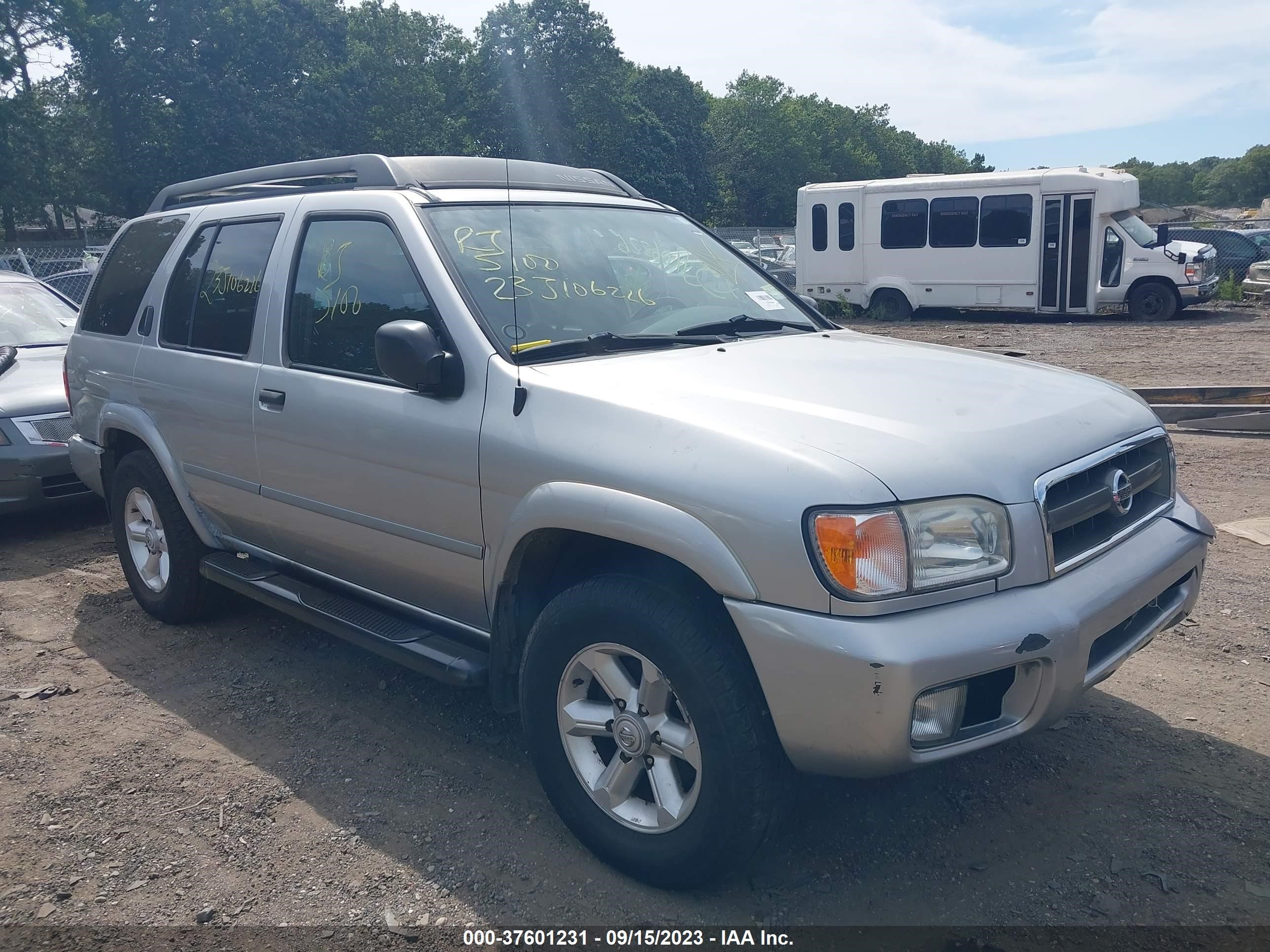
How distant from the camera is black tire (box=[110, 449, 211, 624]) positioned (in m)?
4.73

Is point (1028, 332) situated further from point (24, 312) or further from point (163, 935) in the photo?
point (163, 935)

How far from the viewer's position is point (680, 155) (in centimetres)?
6738

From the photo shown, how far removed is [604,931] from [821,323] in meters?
2.51

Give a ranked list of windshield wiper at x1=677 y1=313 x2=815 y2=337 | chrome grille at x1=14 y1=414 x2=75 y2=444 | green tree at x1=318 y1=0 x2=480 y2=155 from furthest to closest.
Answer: green tree at x1=318 y1=0 x2=480 y2=155
chrome grille at x1=14 y1=414 x2=75 y2=444
windshield wiper at x1=677 y1=313 x2=815 y2=337

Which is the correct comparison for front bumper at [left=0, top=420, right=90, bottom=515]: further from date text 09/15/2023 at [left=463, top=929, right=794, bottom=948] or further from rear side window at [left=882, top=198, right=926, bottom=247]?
rear side window at [left=882, top=198, right=926, bottom=247]

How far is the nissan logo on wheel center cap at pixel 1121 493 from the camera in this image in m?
2.91

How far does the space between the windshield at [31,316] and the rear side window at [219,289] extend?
3.70m

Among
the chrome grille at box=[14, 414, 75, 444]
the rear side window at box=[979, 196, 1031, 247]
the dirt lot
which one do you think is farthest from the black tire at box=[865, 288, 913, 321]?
the chrome grille at box=[14, 414, 75, 444]

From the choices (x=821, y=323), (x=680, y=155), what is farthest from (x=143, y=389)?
(x=680, y=155)

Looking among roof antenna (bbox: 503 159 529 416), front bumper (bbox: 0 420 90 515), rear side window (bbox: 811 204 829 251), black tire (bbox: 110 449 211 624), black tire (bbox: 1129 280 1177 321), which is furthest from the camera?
rear side window (bbox: 811 204 829 251)

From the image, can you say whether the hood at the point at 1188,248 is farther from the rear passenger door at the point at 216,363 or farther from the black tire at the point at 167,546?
the black tire at the point at 167,546

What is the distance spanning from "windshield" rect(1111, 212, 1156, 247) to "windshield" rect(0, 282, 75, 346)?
16.7 metres

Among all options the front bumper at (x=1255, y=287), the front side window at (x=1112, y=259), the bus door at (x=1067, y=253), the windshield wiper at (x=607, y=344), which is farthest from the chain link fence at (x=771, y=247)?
the windshield wiper at (x=607, y=344)

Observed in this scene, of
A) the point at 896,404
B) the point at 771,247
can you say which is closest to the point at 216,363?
the point at 896,404
